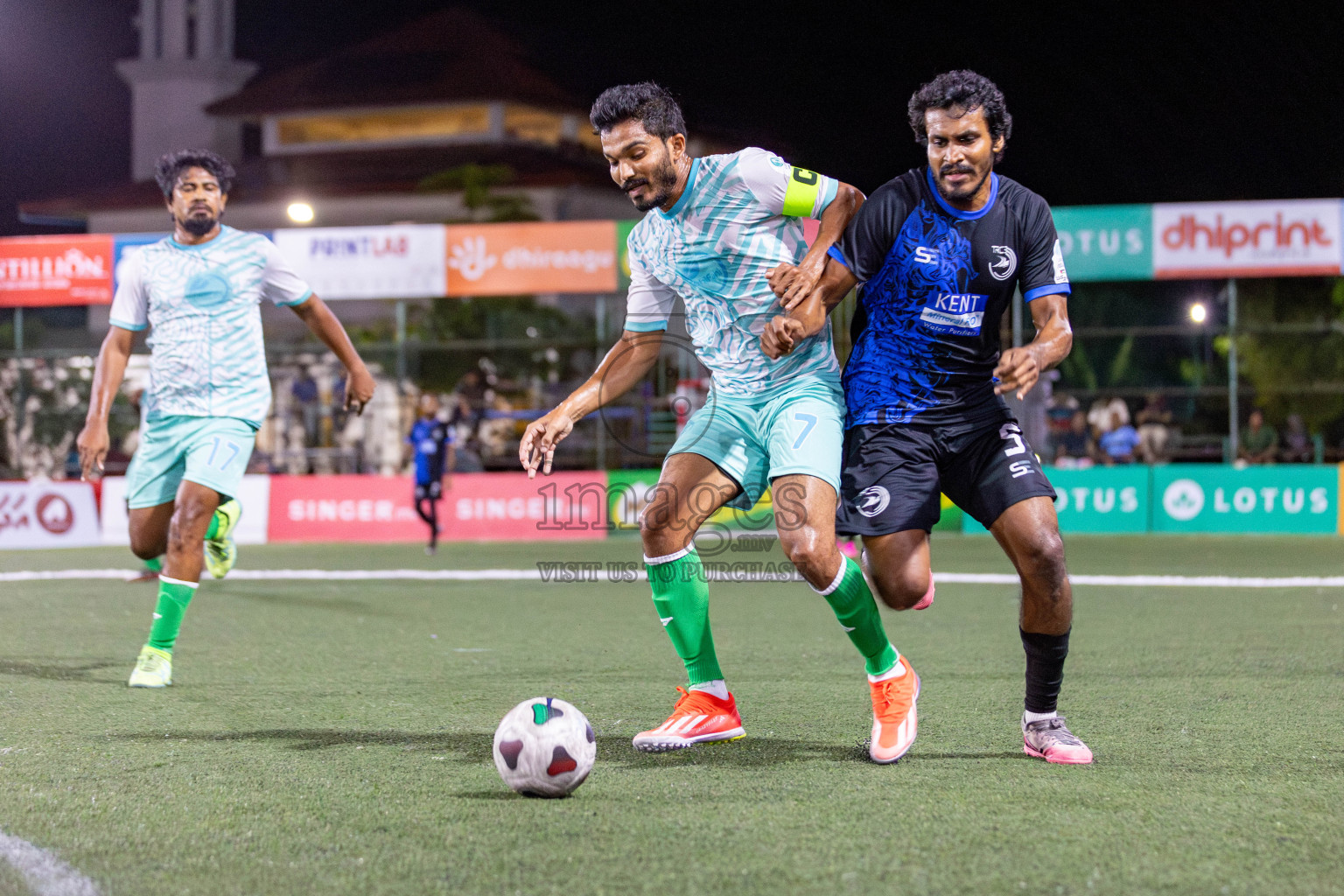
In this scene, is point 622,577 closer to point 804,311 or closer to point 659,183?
point 659,183

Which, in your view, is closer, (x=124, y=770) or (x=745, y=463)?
(x=124, y=770)

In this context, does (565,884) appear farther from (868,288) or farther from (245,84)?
(245,84)

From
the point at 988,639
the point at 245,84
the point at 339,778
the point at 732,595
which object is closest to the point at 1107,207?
the point at 732,595

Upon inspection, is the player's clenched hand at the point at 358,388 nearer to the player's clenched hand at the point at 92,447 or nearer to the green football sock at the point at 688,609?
the player's clenched hand at the point at 92,447

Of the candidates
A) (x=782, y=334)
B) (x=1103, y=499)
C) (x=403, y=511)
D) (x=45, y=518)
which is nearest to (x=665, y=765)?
(x=782, y=334)

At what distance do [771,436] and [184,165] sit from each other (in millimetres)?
3428

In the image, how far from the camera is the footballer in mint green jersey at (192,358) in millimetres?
6348

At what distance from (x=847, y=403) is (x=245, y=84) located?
52860 millimetres

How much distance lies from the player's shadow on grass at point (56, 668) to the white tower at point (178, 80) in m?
48.1

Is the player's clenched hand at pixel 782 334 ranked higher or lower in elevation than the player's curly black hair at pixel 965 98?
lower

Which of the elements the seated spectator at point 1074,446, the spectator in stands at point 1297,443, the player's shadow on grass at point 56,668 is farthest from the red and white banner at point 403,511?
the player's shadow on grass at point 56,668

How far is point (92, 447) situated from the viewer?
20.8 feet

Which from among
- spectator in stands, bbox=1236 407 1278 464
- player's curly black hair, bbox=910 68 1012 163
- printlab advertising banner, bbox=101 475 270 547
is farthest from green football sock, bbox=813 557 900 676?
spectator in stands, bbox=1236 407 1278 464

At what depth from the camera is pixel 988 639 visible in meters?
7.52
